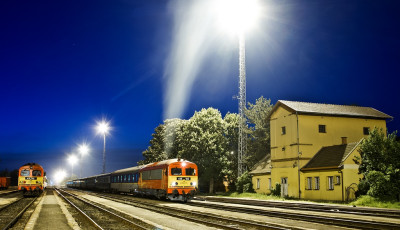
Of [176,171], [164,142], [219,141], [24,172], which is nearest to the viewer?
[176,171]

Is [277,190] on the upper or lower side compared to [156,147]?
lower

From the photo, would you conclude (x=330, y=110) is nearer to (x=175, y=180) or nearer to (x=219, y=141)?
(x=219, y=141)

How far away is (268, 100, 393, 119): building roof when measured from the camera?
39.5 metres

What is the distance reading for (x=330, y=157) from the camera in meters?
35.2

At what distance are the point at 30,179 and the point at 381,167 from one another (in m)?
32.8

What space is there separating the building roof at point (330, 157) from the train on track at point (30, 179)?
1062 inches

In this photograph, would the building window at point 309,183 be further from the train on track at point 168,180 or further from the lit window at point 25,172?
the lit window at point 25,172

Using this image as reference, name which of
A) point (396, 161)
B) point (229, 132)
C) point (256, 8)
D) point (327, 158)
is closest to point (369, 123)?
point (327, 158)

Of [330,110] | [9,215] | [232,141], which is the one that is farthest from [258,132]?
[9,215]

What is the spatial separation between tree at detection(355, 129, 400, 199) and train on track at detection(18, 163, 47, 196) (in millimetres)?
30950

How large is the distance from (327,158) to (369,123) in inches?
393

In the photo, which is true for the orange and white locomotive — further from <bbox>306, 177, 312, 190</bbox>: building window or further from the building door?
the building door

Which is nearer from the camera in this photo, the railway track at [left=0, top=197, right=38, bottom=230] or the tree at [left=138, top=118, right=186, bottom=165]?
the railway track at [left=0, top=197, right=38, bottom=230]

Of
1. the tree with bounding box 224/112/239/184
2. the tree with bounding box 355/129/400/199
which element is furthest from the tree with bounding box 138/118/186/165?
the tree with bounding box 355/129/400/199
